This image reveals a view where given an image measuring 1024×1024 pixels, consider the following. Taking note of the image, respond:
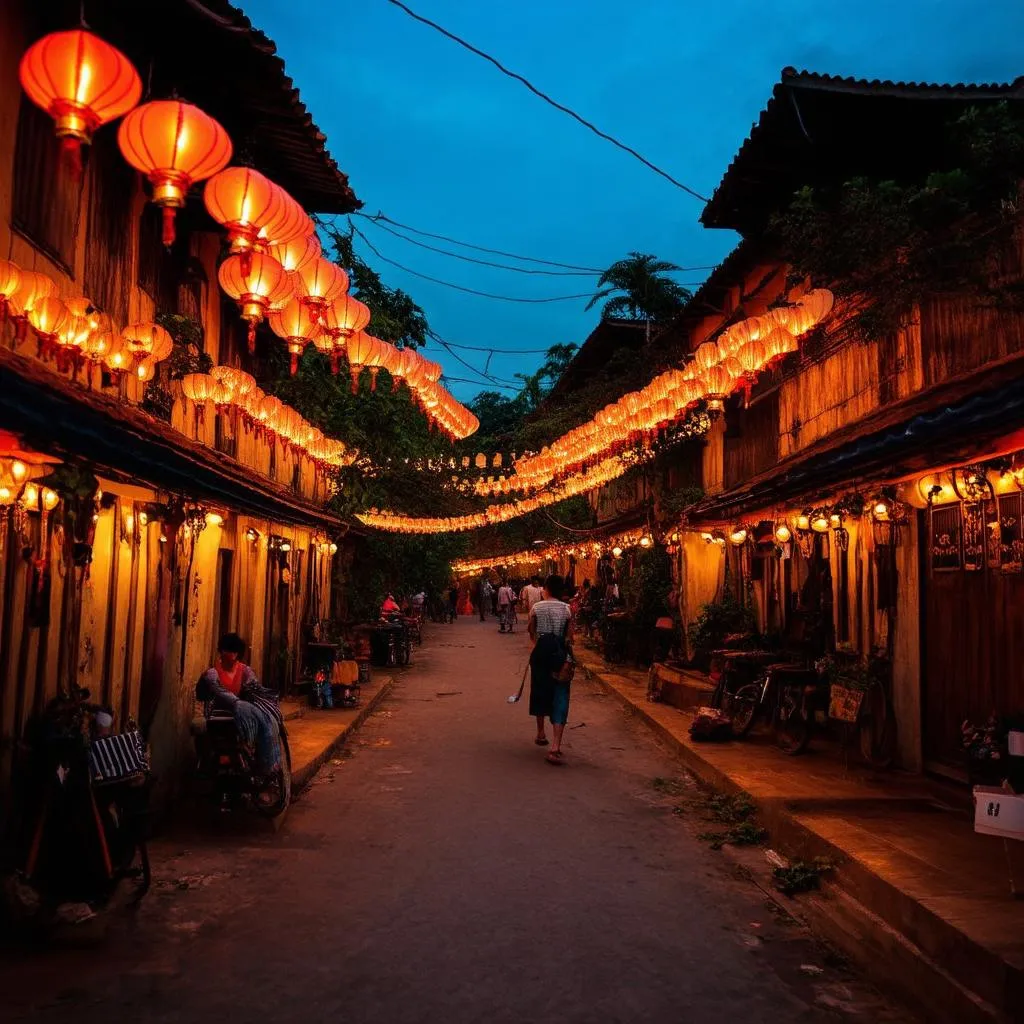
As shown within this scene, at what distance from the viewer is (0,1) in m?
6.19

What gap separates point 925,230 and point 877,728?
17.5ft

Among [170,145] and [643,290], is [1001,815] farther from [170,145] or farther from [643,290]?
[643,290]

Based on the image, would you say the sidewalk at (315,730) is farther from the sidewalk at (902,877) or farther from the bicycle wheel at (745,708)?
the bicycle wheel at (745,708)

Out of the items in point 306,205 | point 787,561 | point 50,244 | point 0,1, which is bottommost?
point 787,561

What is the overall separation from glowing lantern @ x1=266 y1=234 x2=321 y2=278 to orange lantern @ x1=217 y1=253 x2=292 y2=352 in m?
0.13

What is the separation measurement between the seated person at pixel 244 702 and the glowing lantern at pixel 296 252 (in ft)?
10.9

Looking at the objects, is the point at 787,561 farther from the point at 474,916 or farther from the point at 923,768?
the point at 474,916

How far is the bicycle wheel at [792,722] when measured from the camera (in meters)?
10.7

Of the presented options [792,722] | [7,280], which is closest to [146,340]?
[7,280]

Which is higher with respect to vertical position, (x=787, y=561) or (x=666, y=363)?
(x=666, y=363)

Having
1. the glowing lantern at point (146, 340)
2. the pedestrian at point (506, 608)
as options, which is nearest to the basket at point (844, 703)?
the glowing lantern at point (146, 340)

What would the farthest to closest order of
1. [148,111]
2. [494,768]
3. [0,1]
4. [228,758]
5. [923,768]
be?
[494,768] < [923,768] < [228,758] < [0,1] < [148,111]

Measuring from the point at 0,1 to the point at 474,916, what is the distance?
6.94 metres

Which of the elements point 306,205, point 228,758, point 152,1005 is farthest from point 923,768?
point 306,205
